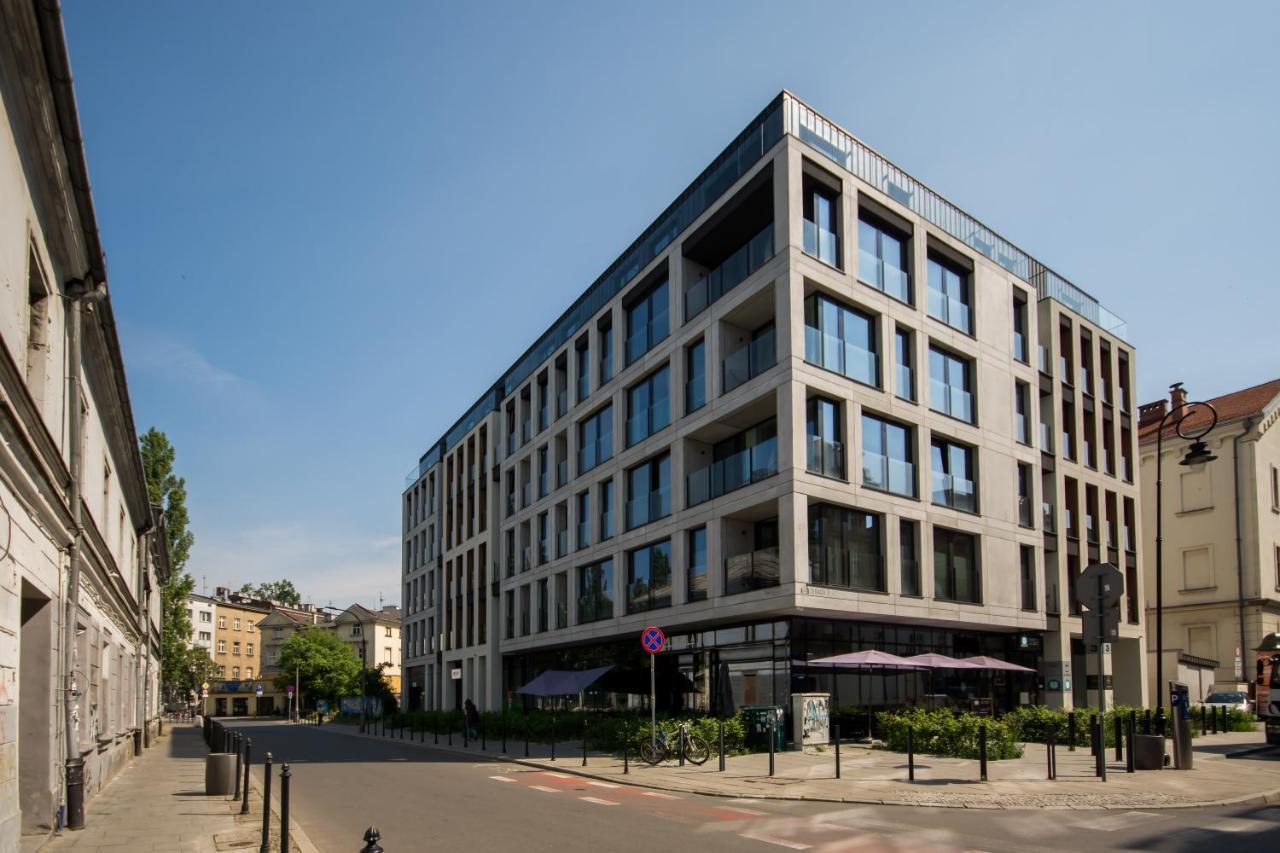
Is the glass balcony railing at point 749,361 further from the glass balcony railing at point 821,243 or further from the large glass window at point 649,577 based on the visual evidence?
the large glass window at point 649,577

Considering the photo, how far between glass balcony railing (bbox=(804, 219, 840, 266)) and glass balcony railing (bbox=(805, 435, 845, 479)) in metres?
4.89

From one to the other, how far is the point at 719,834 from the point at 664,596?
61.6 ft

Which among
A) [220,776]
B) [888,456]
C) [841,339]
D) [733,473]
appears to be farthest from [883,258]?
[220,776]

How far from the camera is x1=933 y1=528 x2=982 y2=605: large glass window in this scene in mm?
29141

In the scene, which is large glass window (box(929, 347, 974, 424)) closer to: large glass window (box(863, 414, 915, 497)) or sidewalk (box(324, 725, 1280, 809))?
large glass window (box(863, 414, 915, 497))

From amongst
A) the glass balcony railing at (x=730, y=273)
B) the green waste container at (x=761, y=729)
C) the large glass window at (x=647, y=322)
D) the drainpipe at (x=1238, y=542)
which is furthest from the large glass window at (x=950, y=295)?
the drainpipe at (x=1238, y=542)

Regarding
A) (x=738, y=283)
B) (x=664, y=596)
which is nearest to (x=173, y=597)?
(x=664, y=596)

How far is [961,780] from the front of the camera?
17.5 m

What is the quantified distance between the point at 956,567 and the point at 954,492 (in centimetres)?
222

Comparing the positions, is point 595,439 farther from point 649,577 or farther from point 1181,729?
point 1181,729

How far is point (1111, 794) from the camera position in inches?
607

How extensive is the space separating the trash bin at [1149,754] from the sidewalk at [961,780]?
0.26 m

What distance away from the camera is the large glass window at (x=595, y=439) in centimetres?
3638

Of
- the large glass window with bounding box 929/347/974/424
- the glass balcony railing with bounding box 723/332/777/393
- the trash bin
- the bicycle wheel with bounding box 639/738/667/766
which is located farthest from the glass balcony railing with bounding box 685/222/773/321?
the trash bin
